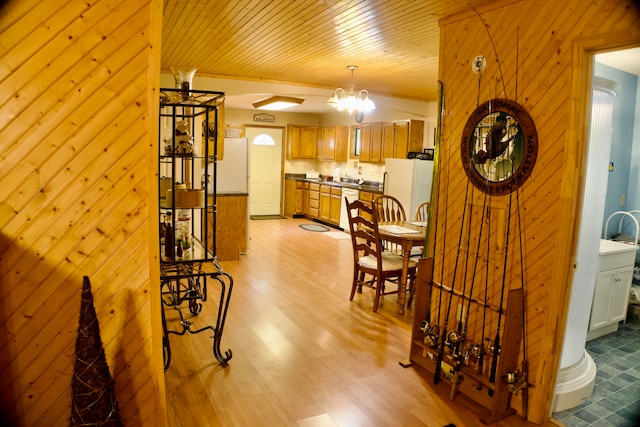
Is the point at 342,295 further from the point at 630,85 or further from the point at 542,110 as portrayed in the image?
the point at 630,85

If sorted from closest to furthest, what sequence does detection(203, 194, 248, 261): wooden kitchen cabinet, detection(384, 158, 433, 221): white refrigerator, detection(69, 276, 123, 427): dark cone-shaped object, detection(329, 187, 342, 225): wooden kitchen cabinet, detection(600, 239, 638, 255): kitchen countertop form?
detection(69, 276, 123, 427): dark cone-shaped object, detection(600, 239, 638, 255): kitchen countertop, detection(203, 194, 248, 261): wooden kitchen cabinet, detection(384, 158, 433, 221): white refrigerator, detection(329, 187, 342, 225): wooden kitchen cabinet

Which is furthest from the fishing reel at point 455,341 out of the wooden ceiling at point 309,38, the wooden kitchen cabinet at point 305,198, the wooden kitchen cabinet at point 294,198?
the wooden kitchen cabinet at point 294,198

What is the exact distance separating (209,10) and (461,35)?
174cm

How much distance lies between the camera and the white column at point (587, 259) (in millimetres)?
2512

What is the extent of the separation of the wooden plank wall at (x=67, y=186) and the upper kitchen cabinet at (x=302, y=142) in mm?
7312

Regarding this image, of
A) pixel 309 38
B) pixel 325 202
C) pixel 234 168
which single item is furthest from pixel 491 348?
pixel 325 202

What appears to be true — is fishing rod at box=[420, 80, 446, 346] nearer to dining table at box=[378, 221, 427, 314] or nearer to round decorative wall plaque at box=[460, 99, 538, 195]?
round decorative wall plaque at box=[460, 99, 538, 195]

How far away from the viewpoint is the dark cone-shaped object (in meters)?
1.55

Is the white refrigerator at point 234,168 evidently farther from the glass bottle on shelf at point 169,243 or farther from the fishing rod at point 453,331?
the fishing rod at point 453,331

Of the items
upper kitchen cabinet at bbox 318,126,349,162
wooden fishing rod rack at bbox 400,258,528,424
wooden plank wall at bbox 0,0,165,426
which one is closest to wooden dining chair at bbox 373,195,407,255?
wooden fishing rod rack at bbox 400,258,528,424

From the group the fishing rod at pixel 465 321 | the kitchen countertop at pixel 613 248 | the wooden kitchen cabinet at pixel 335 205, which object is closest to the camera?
the fishing rod at pixel 465 321

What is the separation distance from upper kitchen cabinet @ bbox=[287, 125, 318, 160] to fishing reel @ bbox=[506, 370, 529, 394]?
7.30 m

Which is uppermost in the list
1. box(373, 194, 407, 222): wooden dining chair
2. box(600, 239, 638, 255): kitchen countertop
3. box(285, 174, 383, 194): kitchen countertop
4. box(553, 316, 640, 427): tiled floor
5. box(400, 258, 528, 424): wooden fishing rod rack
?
box(285, 174, 383, 194): kitchen countertop

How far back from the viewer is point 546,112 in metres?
2.27
